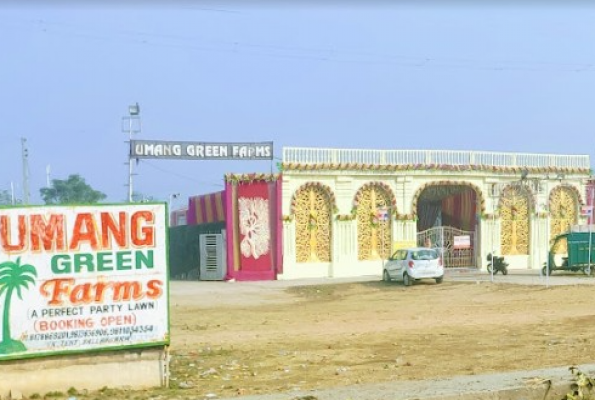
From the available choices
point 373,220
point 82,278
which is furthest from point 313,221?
point 82,278

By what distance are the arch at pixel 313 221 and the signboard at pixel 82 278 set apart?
85.6 feet

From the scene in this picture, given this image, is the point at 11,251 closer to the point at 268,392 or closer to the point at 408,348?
the point at 268,392

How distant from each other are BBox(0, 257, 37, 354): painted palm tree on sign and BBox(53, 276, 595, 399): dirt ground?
1122 millimetres

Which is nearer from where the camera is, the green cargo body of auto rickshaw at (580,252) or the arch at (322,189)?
the green cargo body of auto rickshaw at (580,252)

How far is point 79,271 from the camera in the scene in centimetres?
886

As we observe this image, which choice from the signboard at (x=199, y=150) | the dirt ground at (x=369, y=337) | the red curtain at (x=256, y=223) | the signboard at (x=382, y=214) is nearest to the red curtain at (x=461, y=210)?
the signboard at (x=382, y=214)

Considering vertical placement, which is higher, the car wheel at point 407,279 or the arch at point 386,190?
the arch at point 386,190

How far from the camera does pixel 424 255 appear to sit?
94.9 feet

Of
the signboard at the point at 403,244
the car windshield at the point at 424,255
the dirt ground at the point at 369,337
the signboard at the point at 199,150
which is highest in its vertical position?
the signboard at the point at 199,150

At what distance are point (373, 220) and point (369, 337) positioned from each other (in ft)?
75.3

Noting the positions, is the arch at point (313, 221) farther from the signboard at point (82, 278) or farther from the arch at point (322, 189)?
the signboard at point (82, 278)

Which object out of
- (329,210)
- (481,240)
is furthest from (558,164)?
(329,210)

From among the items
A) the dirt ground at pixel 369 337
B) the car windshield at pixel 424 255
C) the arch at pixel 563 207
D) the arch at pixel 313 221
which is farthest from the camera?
the arch at pixel 563 207

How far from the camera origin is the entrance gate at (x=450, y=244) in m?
37.8
